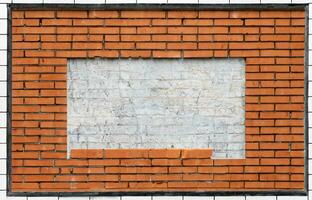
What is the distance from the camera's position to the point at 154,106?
4371 millimetres

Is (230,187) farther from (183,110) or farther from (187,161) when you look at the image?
(183,110)

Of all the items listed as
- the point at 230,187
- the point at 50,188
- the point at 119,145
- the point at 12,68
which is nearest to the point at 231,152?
the point at 230,187

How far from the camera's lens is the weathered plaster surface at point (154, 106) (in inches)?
172

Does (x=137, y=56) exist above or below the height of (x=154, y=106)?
above

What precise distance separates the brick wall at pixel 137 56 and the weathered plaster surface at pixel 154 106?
7 centimetres

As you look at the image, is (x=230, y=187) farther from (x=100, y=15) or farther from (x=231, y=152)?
(x=100, y=15)

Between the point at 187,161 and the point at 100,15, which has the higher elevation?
the point at 100,15

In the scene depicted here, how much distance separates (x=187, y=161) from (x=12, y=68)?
5.14ft

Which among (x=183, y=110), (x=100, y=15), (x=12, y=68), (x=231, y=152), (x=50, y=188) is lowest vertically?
(x=50, y=188)

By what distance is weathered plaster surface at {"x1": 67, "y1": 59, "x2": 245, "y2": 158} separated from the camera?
14.3 feet

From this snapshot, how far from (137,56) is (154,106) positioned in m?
0.42

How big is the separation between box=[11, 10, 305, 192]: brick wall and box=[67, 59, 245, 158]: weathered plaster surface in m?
0.07

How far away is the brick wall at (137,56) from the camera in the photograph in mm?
4348

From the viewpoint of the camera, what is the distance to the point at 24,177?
4363 mm
